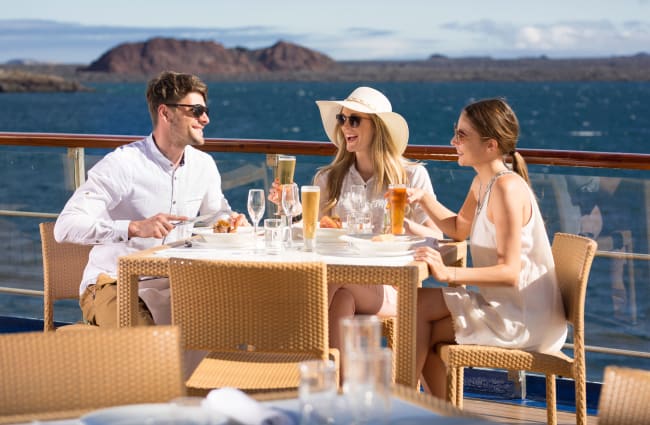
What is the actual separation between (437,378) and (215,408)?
2.05 m

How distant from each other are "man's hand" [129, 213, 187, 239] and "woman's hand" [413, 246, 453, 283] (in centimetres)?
91

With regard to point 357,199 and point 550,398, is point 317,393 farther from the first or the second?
point 550,398

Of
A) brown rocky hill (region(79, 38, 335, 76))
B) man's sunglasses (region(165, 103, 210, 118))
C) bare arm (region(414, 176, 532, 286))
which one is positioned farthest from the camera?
brown rocky hill (region(79, 38, 335, 76))

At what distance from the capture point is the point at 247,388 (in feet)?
10.3

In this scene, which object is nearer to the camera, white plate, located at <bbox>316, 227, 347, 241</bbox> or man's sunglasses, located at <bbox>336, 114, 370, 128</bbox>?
white plate, located at <bbox>316, 227, 347, 241</bbox>

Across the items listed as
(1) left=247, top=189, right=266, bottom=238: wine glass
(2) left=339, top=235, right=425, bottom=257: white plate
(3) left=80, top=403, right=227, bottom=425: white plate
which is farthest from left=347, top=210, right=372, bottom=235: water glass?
(3) left=80, top=403, right=227, bottom=425: white plate

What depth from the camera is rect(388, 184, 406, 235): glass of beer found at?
142 inches

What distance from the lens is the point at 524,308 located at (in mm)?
3545

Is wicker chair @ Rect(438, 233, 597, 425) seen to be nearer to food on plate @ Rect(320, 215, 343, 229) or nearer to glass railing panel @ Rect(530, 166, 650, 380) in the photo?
food on plate @ Rect(320, 215, 343, 229)

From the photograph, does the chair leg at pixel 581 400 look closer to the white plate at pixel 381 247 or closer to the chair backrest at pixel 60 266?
the white plate at pixel 381 247

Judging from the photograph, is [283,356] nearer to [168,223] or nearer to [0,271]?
[168,223]

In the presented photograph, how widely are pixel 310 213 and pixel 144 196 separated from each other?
91 cm

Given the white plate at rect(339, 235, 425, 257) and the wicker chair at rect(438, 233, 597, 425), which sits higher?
the white plate at rect(339, 235, 425, 257)

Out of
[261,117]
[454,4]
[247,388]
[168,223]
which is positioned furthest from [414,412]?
[261,117]
